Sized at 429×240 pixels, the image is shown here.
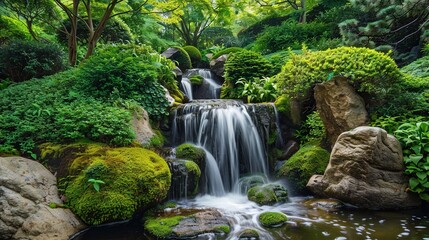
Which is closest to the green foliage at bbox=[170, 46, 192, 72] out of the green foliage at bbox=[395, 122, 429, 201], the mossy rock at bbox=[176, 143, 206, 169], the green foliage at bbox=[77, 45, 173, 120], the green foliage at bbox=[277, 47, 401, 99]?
the green foliage at bbox=[77, 45, 173, 120]

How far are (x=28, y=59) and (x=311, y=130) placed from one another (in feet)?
29.0

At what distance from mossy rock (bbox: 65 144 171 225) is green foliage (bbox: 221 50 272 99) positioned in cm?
630

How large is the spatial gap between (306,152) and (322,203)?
5.29 ft

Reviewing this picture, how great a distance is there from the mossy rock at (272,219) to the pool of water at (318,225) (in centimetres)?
9

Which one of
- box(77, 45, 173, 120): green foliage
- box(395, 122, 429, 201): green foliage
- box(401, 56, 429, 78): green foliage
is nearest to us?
box(395, 122, 429, 201): green foliage

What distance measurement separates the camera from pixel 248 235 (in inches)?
180

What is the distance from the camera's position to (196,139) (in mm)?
8297

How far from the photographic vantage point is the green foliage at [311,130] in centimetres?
796

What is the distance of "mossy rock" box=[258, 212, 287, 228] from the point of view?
16.5 feet

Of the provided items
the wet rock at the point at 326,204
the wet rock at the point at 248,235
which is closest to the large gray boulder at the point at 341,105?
the wet rock at the point at 326,204

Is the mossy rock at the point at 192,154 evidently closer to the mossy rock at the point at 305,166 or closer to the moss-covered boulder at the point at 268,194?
the moss-covered boulder at the point at 268,194

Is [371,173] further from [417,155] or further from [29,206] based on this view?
[29,206]

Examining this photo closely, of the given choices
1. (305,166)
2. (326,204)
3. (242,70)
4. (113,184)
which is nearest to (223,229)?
(113,184)

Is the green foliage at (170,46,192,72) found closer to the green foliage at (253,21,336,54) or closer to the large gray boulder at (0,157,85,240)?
the green foliage at (253,21,336,54)
